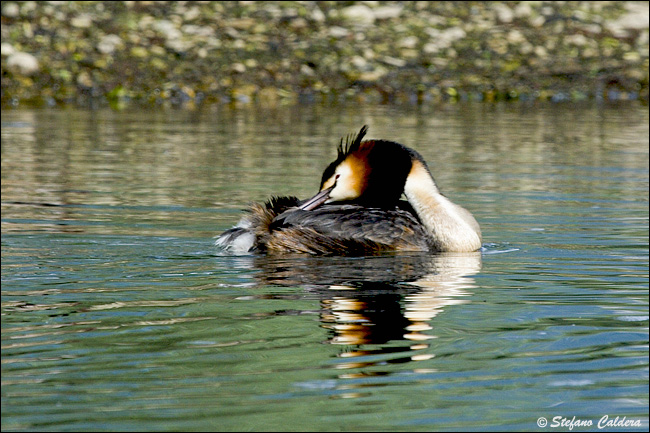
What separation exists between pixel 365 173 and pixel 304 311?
2.40m

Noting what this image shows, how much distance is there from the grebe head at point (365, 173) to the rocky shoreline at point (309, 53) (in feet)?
46.6

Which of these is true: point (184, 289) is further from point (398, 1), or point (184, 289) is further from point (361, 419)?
point (398, 1)

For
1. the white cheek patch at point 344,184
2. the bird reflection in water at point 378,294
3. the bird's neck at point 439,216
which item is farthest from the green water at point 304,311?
the white cheek patch at point 344,184

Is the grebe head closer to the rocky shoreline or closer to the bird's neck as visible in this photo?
the bird's neck

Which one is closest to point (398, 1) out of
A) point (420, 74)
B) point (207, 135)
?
point (420, 74)

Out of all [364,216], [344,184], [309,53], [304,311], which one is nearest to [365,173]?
[344,184]

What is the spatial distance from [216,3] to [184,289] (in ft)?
60.8

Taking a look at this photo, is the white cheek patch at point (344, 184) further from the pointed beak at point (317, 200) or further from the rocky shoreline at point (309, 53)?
the rocky shoreline at point (309, 53)

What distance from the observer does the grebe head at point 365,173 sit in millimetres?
8023

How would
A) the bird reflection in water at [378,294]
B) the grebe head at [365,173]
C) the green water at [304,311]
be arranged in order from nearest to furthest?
the green water at [304,311], the bird reflection in water at [378,294], the grebe head at [365,173]

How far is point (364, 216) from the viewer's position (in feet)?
25.7

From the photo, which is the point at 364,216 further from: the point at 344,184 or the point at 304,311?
the point at 304,311

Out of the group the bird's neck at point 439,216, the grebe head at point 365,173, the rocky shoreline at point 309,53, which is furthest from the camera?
the rocky shoreline at point 309,53

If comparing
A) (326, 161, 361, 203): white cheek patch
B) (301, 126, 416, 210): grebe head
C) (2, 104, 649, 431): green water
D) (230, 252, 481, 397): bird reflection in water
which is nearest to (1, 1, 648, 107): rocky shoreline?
(2, 104, 649, 431): green water
